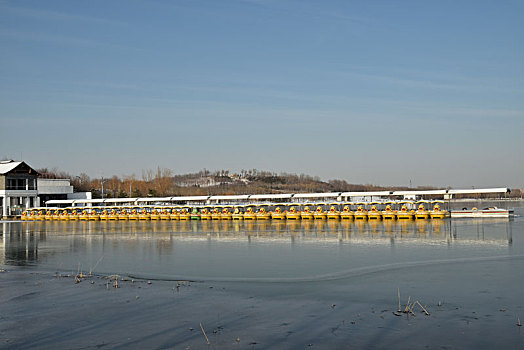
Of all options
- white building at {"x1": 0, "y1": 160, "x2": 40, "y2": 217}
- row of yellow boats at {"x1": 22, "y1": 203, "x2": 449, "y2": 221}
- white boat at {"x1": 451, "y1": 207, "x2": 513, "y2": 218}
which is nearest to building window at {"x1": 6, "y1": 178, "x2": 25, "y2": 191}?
white building at {"x1": 0, "y1": 160, "x2": 40, "y2": 217}

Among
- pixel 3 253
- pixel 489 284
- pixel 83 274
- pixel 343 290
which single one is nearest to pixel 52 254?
pixel 3 253

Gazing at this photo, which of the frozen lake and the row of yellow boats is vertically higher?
the row of yellow boats

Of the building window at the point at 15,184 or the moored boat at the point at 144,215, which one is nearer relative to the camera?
the moored boat at the point at 144,215

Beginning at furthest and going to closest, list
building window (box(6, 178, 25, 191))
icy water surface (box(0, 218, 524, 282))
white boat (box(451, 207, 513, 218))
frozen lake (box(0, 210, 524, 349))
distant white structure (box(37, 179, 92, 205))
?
distant white structure (box(37, 179, 92, 205)) → building window (box(6, 178, 25, 191)) → white boat (box(451, 207, 513, 218)) → icy water surface (box(0, 218, 524, 282)) → frozen lake (box(0, 210, 524, 349))

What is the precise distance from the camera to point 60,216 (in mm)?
77562

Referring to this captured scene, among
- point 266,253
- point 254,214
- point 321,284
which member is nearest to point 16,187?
point 254,214

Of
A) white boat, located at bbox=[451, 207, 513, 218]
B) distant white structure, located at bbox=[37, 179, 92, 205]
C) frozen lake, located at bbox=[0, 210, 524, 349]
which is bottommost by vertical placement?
frozen lake, located at bbox=[0, 210, 524, 349]

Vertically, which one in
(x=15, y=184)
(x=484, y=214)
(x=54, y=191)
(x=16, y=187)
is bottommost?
(x=484, y=214)

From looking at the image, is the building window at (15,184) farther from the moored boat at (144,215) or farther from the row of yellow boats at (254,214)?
the moored boat at (144,215)

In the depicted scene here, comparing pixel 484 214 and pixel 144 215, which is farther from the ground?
pixel 144 215

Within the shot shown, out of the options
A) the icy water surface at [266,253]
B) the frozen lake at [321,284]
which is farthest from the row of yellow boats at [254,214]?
the frozen lake at [321,284]

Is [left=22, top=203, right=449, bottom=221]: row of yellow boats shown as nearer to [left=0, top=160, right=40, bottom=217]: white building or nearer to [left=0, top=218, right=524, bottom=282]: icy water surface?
[left=0, top=160, right=40, bottom=217]: white building

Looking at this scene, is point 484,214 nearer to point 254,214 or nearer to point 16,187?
point 254,214

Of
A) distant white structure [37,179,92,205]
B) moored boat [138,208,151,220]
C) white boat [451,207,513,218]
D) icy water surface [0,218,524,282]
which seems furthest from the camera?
distant white structure [37,179,92,205]
